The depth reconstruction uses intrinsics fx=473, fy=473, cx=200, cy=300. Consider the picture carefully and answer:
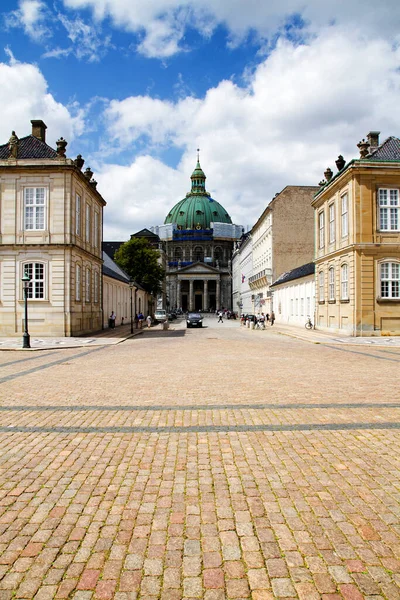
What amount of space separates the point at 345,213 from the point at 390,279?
515cm

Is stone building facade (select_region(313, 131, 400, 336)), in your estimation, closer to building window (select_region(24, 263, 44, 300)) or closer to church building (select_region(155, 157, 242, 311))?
building window (select_region(24, 263, 44, 300))

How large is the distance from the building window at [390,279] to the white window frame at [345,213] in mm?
3281

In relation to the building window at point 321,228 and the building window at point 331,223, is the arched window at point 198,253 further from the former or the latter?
the building window at point 331,223

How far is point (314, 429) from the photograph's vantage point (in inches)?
272

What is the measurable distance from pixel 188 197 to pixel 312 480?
152m

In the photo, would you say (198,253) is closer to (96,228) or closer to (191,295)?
(191,295)

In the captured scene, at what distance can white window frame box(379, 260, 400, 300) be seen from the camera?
28141 millimetres

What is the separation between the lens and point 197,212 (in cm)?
14538

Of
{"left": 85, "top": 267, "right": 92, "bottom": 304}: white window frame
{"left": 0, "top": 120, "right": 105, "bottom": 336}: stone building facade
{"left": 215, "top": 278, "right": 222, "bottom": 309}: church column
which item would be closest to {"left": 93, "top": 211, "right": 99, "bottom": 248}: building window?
{"left": 85, "top": 267, "right": 92, "bottom": 304}: white window frame

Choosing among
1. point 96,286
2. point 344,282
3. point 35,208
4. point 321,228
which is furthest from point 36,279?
point 321,228

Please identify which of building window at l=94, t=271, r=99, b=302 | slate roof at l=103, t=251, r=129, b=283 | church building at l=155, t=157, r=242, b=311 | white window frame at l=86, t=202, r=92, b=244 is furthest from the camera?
church building at l=155, t=157, r=242, b=311

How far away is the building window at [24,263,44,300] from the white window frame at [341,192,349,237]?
1908cm

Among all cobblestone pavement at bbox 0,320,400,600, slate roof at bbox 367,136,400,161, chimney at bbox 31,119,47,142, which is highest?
chimney at bbox 31,119,47,142

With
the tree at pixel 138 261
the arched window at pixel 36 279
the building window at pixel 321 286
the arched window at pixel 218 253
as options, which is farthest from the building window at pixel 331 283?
the arched window at pixel 218 253
